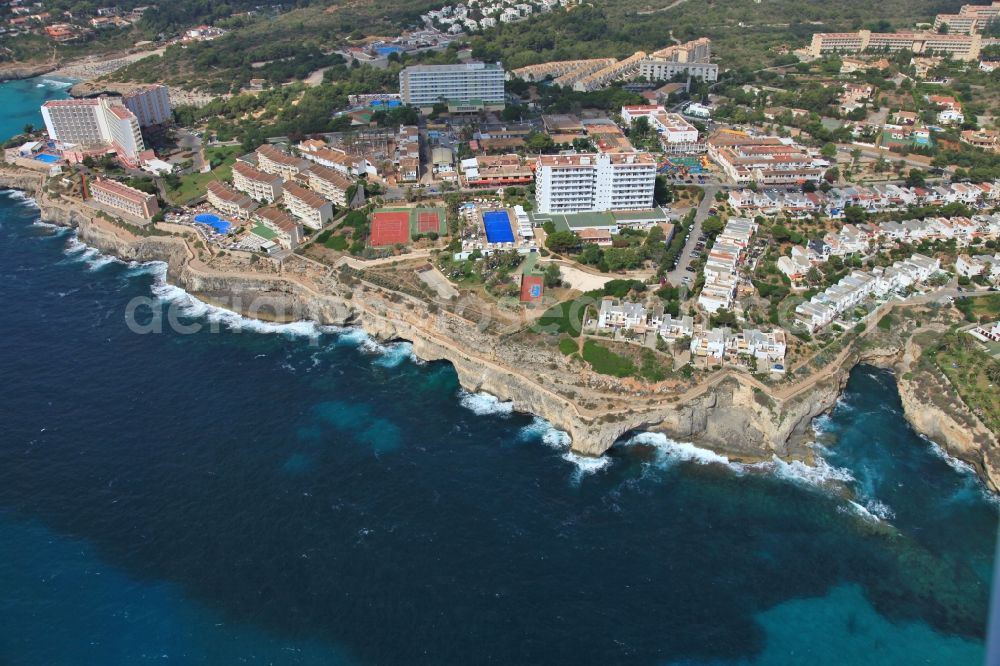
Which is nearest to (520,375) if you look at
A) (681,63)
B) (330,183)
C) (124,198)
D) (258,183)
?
(330,183)

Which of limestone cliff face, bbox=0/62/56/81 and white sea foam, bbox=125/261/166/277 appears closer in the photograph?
white sea foam, bbox=125/261/166/277

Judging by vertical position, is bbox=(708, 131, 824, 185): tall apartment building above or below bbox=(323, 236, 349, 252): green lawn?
above

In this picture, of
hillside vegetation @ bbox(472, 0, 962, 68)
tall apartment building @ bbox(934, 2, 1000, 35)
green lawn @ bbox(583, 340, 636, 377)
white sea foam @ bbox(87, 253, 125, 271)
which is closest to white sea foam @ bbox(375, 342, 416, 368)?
green lawn @ bbox(583, 340, 636, 377)

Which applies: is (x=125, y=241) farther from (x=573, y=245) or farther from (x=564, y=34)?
(x=564, y=34)

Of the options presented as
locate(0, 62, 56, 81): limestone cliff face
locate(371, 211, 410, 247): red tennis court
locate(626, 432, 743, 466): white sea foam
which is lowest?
locate(626, 432, 743, 466): white sea foam

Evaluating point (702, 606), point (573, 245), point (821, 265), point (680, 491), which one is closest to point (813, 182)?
point (821, 265)

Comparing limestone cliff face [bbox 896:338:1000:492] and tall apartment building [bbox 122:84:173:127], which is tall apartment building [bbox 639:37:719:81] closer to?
tall apartment building [bbox 122:84:173:127]

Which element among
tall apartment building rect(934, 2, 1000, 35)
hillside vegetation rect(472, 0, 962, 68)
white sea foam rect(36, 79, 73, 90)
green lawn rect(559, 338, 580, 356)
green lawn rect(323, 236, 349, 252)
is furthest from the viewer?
tall apartment building rect(934, 2, 1000, 35)
